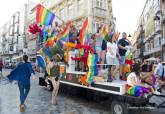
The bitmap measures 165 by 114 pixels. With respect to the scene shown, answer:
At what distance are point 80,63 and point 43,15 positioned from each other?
98.0 inches

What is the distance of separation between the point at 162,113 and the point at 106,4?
27.5 meters

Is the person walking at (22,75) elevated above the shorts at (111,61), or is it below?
below

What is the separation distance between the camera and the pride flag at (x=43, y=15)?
11.4 m

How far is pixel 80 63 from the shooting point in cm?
1105

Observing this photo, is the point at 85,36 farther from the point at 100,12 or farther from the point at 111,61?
the point at 100,12

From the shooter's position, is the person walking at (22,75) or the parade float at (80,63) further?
the person walking at (22,75)

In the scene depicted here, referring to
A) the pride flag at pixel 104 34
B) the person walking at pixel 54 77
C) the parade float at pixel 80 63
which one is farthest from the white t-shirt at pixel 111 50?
the person walking at pixel 54 77

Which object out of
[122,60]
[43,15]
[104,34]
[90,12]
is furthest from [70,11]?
[122,60]

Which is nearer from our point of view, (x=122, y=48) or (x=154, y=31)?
(x=122, y=48)

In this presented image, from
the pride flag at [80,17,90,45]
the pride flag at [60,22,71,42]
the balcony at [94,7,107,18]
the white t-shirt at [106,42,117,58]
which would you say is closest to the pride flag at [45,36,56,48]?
the pride flag at [60,22,71,42]

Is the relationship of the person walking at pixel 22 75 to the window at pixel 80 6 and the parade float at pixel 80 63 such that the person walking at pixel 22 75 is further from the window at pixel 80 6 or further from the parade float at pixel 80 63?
the window at pixel 80 6

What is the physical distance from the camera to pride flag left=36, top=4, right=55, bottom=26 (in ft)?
37.5

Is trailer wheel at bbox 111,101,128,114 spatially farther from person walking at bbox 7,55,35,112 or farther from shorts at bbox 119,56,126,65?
person walking at bbox 7,55,35,112

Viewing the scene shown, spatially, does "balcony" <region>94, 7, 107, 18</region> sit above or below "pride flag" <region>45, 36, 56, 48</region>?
above
